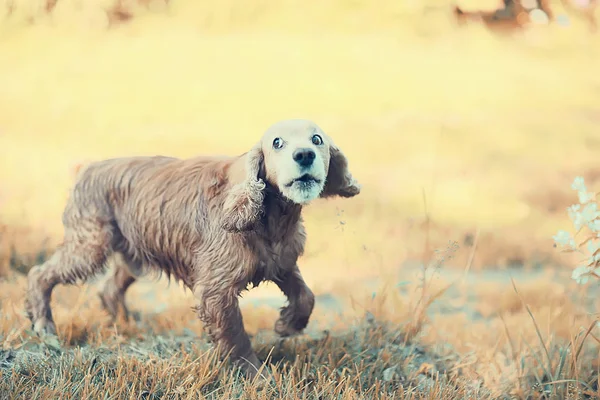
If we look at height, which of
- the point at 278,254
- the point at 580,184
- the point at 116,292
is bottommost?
the point at 116,292

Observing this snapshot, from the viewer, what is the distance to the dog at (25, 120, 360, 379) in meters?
2.84

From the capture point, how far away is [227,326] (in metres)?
3.07

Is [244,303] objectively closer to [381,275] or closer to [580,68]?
[381,275]

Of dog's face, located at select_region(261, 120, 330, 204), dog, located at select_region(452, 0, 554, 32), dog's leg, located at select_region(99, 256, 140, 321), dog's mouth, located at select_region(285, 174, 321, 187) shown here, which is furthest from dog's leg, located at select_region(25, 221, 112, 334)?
dog, located at select_region(452, 0, 554, 32)

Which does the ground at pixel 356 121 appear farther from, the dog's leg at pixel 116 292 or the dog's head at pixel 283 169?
the dog's head at pixel 283 169

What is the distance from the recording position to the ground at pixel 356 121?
4.74 metres

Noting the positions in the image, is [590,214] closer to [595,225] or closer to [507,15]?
[595,225]

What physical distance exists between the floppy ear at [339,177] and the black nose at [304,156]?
0.35m

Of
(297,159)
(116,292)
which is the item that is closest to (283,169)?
(297,159)

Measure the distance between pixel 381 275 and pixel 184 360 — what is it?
5.40 ft

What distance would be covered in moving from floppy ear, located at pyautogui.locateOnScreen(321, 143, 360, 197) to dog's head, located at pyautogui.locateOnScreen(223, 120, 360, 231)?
4 centimetres

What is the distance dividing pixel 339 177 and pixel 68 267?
1.49 metres

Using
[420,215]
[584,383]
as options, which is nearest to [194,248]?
[584,383]

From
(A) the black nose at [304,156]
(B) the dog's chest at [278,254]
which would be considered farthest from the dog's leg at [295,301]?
(A) the black nose at [304,156]
